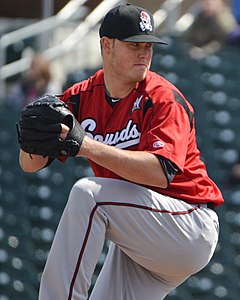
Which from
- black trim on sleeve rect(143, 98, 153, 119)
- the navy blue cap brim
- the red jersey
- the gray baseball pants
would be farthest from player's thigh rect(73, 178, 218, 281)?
the navy blue cap brim

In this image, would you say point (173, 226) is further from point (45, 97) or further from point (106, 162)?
point (45, 97)

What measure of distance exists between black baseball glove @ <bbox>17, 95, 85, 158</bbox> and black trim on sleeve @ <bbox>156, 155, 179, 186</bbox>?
35 cm

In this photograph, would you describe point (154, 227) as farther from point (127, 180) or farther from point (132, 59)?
point (132, 59)

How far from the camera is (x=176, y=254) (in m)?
3.67

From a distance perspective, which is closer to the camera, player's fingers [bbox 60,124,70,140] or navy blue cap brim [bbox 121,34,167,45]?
player's fingers [bbox 60,124,70,140]

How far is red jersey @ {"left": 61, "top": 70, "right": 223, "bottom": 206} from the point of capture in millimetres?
3594

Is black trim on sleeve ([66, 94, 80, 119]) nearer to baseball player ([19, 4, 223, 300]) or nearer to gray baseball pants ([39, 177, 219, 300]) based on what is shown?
baseball player ([19, 4, 223, 300])

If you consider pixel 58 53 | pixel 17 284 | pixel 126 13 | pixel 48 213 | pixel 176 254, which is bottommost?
pixel 17 284

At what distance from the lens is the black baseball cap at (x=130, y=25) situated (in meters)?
3.70

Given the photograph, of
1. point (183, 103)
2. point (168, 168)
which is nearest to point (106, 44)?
point (183, 103)

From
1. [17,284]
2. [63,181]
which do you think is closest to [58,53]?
[63,181]

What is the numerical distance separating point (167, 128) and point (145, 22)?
0.51 m

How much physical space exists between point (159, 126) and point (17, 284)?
4.60 metres

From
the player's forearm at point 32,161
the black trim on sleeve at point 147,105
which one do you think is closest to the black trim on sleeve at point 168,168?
the black trim on sleeve at point 147,105
